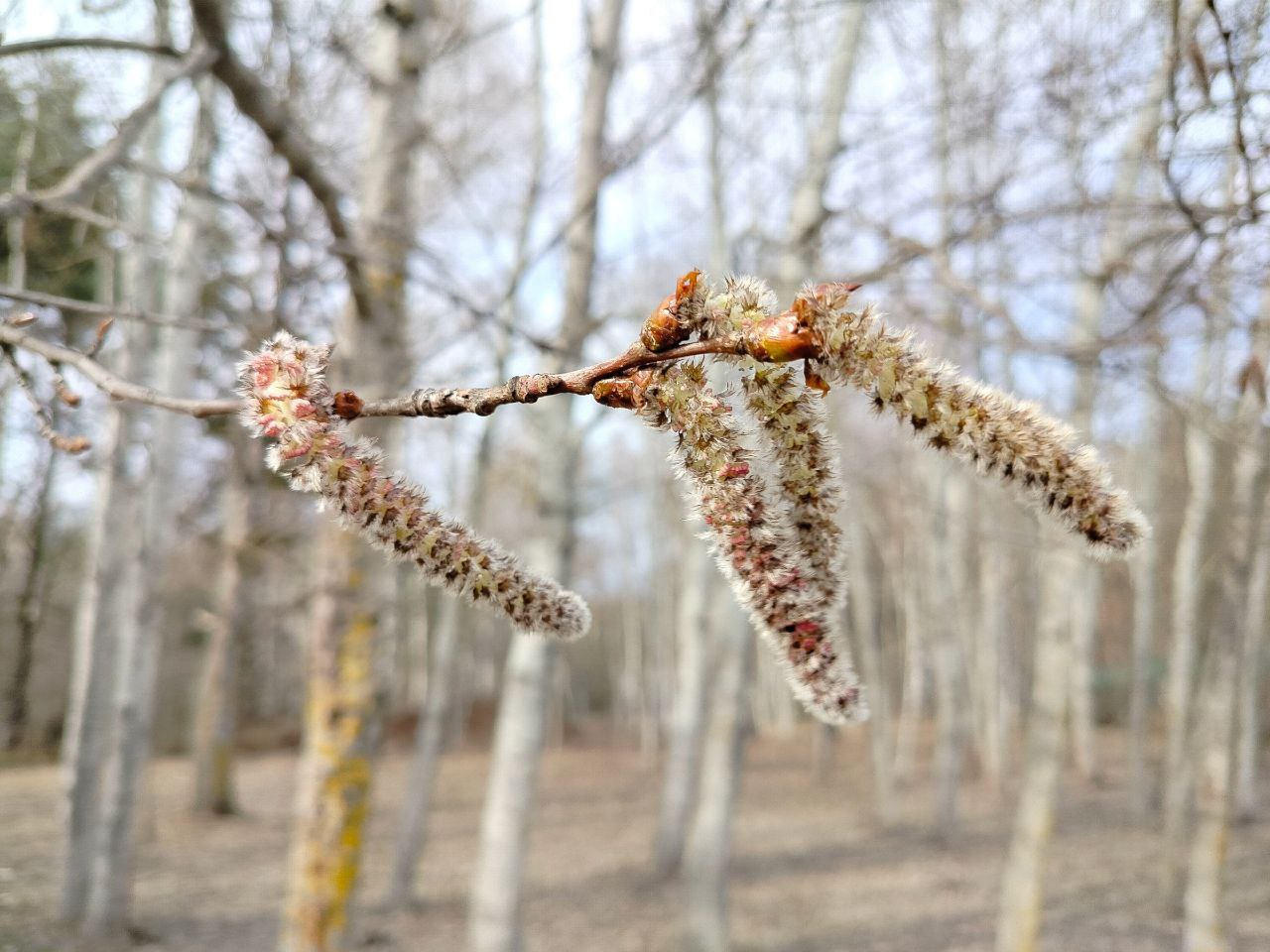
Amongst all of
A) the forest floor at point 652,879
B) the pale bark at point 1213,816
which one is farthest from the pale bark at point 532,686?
the pale bark at point 1213,816

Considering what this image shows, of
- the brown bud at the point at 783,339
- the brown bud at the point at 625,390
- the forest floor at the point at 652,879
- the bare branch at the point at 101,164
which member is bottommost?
the forest floor at the point at 652,879

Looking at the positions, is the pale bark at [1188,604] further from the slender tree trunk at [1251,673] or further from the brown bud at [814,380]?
the brown bud at [814,380]

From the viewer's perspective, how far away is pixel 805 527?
1.04 meters

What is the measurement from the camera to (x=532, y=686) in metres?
6.32

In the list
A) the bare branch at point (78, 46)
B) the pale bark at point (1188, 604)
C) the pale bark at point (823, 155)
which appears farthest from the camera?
the pale bark at point (1188, 604)

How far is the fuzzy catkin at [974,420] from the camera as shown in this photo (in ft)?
2.79

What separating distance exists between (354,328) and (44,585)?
2.52 meters

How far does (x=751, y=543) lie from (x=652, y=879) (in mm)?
11982

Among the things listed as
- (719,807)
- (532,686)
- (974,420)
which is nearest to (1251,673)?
(719,807)

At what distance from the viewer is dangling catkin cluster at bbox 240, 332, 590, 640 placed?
98 cm

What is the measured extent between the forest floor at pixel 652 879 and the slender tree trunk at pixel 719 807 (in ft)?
4.90

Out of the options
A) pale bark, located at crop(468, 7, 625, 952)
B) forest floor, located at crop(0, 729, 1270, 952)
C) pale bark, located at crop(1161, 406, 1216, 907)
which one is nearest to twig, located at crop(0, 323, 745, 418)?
pale bark, located at crop(468, 7, 625, 952)

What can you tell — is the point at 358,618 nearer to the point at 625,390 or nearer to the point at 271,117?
the point at 271,117

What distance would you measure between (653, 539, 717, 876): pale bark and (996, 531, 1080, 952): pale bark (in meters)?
4.46
